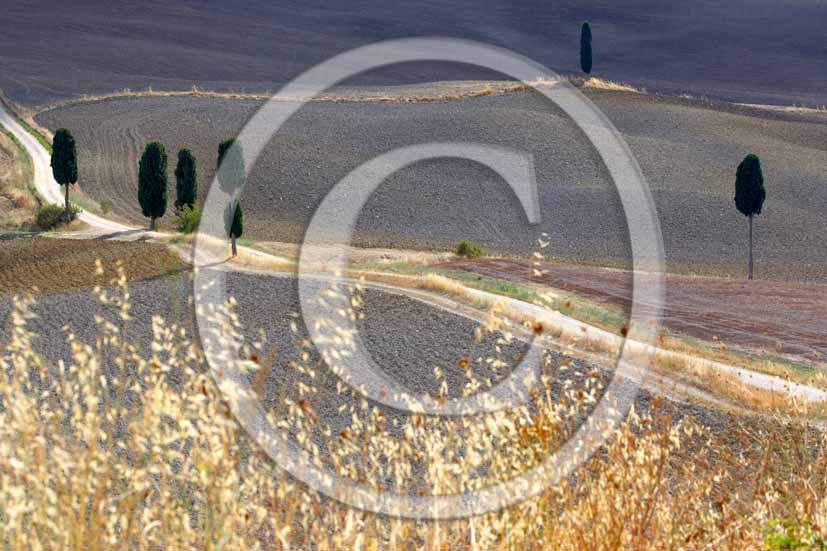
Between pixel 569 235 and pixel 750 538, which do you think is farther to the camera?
pixel 569 235

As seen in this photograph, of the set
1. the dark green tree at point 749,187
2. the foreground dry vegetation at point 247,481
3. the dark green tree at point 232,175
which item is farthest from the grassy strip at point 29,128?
the foreground dry vegetation at point 247,481

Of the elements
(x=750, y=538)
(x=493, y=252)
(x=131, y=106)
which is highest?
(x=131, y=106)

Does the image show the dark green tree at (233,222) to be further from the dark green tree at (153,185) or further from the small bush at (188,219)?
the dark green tree at (153,185)

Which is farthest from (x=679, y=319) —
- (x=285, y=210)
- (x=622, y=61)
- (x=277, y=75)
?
(x=622, y=61)

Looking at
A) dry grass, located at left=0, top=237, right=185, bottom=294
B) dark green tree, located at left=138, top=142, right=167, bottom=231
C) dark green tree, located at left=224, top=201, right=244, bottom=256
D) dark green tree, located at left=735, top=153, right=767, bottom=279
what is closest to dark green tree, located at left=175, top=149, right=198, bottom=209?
dark green tree, located at left=138, top=142, right=167, bottom=231

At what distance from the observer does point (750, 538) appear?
6383mm

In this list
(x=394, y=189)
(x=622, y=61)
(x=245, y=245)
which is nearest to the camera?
(x=245, y=245)

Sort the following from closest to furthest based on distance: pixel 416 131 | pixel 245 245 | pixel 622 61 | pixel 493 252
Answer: pixel 245 245
pixel 493 252
pixel 416 131
pixel 622 61

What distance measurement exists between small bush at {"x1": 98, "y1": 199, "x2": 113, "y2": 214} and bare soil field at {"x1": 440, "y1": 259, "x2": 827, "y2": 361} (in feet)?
66.9

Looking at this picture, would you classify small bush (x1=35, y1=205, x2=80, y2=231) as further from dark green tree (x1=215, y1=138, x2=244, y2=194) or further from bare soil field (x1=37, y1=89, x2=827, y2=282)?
dark green tree (x1=215, y1=138, x2=244, y2=194)

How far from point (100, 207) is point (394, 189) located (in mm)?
14980

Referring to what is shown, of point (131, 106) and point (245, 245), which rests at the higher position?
point (131, 106)

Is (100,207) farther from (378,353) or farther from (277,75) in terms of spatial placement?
(277,75)

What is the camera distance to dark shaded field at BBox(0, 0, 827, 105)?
91.7 metres
